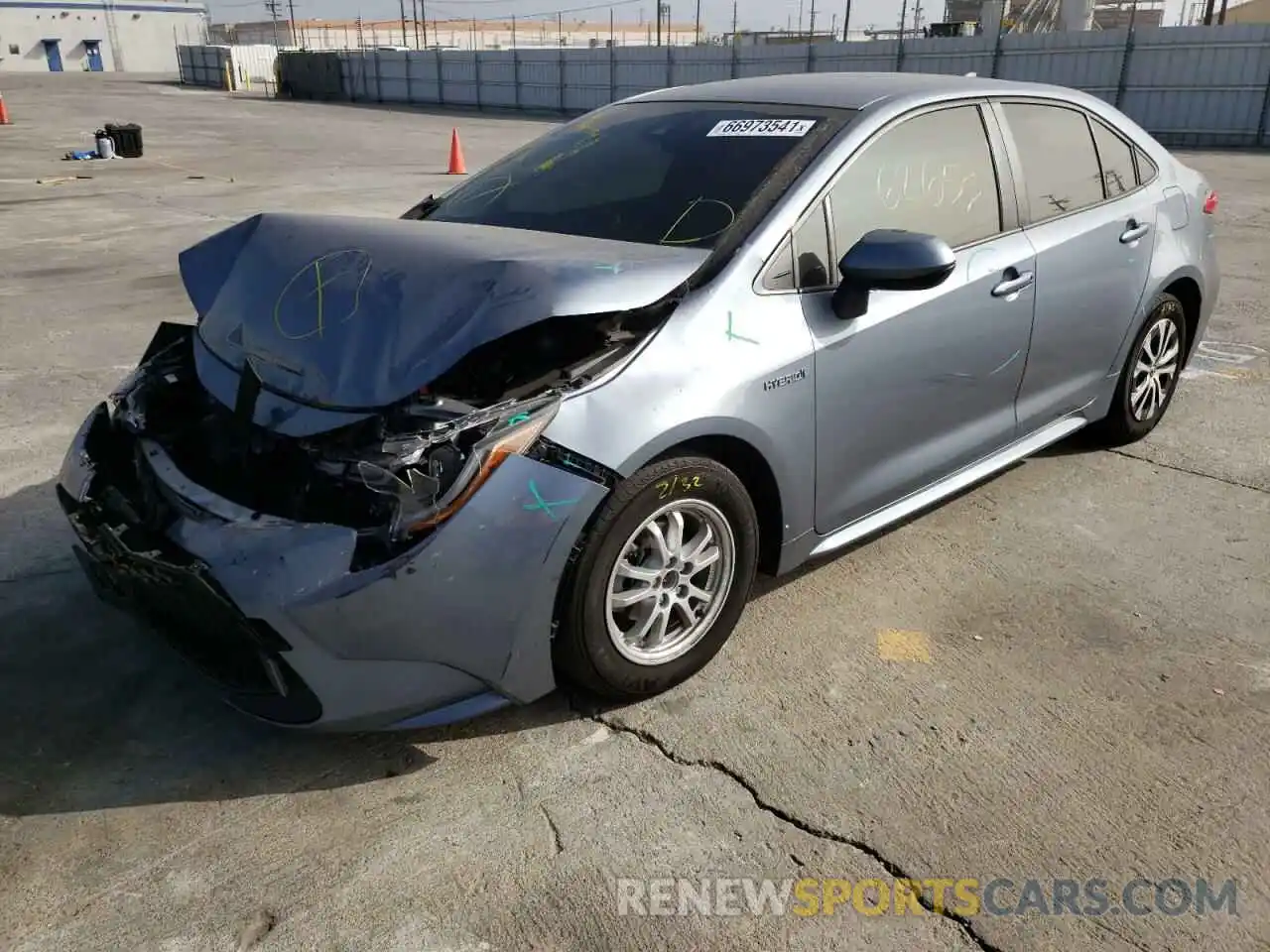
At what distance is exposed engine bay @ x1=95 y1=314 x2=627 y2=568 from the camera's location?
2443 mm

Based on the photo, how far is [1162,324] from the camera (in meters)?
4.68

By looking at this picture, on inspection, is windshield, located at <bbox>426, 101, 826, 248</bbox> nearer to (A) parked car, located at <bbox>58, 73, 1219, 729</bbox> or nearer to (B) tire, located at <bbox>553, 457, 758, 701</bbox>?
(A) parked car, located at <bbox>58, 73, 1219, 729</bbox>

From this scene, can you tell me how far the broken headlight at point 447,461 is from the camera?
2402 mm

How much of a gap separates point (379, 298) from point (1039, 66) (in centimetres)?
2658

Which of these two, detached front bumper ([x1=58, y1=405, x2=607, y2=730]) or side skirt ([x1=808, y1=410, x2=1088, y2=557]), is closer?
detached front bumper ([x1=58, y1=405, x2=607, y2=730])

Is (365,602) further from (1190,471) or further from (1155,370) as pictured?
(1155,370)

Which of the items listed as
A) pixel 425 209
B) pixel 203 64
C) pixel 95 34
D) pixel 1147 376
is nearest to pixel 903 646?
pixel 1147 376

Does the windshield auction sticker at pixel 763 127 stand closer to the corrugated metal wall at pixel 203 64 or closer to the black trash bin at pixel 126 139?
the black trash bin at pixel 126 139

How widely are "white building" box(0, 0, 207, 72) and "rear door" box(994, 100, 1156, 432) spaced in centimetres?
9077

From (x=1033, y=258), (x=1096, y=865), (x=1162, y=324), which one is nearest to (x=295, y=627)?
(x=1096, y=865)

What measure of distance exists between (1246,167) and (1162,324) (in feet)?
51.8

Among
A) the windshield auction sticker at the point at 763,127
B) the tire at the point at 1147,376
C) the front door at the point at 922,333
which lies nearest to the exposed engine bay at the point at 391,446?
the front door at the point at 922,333

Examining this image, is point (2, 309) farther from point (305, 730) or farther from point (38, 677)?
point (305, 730)

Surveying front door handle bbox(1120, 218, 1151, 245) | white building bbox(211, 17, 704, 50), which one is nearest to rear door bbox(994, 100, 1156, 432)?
front door handle bbox(1120, 218, 1151, 245)
